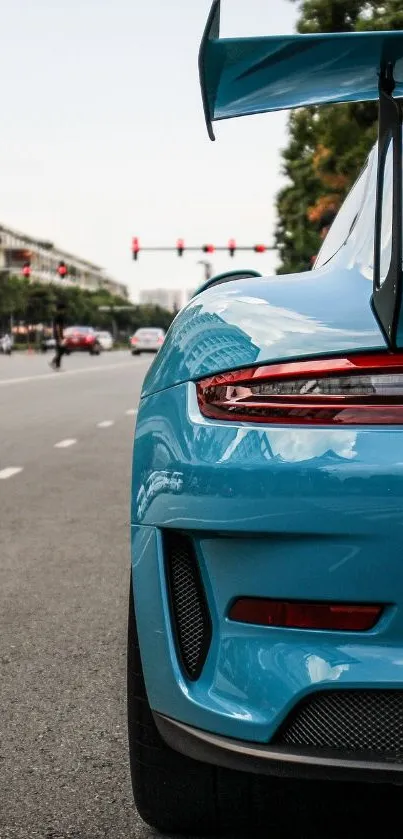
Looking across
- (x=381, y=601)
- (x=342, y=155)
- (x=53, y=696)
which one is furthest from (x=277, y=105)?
(x=342, y=155)

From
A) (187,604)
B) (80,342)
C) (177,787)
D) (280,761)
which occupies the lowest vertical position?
(80,342)

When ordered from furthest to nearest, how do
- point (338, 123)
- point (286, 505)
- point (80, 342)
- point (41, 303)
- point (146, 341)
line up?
point (41, 303), point (80, 342), point (146, 341), point (338, 123), point (286, 505)

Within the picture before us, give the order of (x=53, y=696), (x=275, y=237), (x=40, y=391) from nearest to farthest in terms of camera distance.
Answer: (x=53, y=696) < (x=40, y=391) < (x=275, y=237)

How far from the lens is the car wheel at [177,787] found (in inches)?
108

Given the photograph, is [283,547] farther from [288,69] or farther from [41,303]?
[41,303]

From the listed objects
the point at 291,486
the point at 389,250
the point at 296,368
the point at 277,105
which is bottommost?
the point at 291,486

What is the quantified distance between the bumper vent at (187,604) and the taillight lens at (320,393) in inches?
9.8

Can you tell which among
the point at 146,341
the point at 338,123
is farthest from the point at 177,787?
the point at 146,341

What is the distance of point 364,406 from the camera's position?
2354 millimetres

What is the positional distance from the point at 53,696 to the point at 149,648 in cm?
153

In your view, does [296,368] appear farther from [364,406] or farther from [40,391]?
[40,391]

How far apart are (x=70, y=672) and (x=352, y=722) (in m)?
2.12

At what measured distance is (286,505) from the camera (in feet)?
7.58

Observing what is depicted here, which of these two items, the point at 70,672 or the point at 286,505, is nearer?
the point at 286,505
